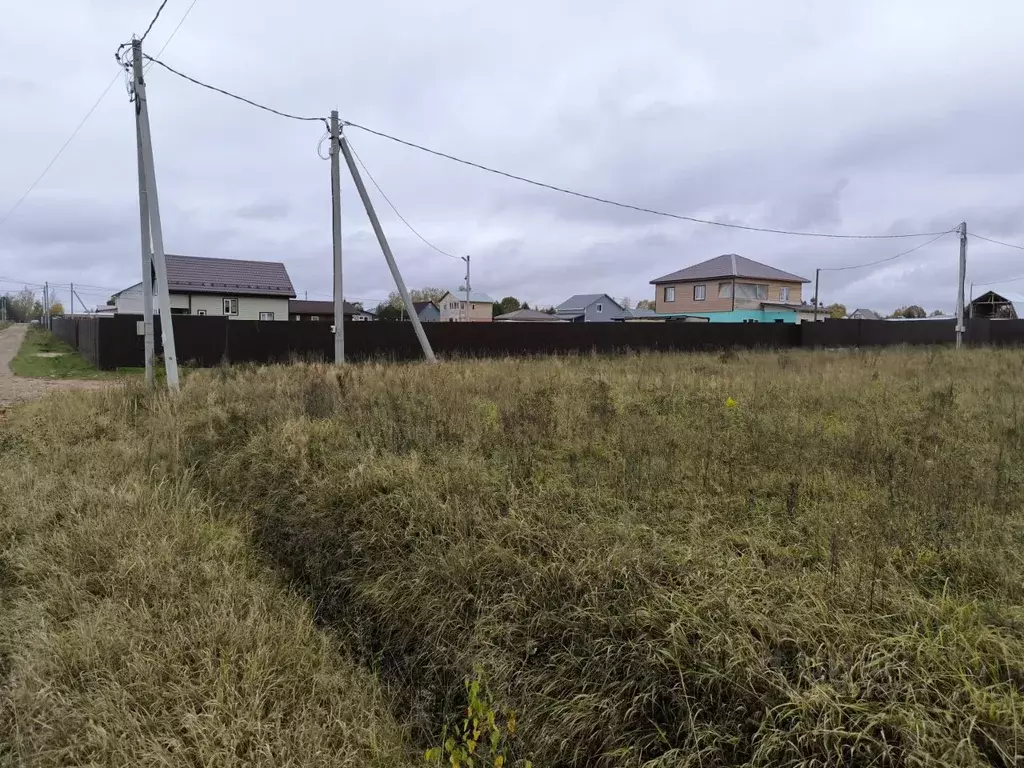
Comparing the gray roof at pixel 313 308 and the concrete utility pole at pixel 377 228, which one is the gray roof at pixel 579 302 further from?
the concrete utility pole at pixel 377 228

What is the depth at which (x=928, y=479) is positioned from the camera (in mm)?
3975

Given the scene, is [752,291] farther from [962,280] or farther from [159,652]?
[159,652]

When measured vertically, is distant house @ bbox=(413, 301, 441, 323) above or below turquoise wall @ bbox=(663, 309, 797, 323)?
above

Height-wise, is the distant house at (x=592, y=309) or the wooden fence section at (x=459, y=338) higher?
the distant house at (x=592, y=309)

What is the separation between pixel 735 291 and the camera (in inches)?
1770

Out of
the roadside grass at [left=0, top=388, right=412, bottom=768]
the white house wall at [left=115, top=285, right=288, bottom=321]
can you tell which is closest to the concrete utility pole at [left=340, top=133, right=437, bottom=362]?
the roadside grass at [left=0, top=388, right=412, bottom=768]

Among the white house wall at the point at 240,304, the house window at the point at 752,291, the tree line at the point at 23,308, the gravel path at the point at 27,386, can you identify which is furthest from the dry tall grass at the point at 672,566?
the tree line at the point at 23,308

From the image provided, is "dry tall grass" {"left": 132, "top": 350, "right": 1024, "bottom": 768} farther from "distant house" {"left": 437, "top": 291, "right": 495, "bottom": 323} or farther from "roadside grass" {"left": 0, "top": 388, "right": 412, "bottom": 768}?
"distant house" {"left": 437, "top": 291, "right": 495, "bottom": 323}

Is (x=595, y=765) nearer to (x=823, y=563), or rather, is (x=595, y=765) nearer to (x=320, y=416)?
(x=823, y=563)

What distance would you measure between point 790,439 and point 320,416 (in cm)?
478

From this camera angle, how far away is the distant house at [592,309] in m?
63.2

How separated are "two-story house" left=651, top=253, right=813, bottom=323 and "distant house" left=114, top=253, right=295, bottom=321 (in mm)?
29447

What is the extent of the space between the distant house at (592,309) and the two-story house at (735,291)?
44.7 feet

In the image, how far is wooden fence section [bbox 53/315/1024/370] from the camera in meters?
16.2
